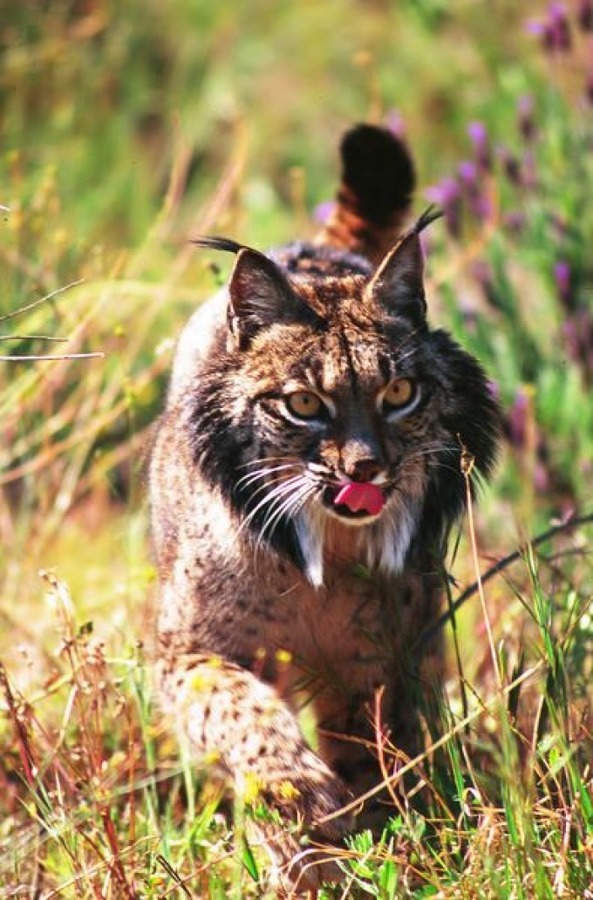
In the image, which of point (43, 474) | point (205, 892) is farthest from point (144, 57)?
point (205, 892)

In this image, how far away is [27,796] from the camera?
4.21 meters

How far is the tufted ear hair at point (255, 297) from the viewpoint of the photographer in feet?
12.3

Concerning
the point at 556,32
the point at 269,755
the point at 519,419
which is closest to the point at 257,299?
the point at 269,755

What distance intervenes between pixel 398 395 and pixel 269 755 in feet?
2.68

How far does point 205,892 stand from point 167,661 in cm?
61

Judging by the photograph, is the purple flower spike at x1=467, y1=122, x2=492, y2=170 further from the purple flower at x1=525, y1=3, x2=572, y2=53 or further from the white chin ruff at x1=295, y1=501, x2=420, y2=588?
the white chin ruff at x1=295, y1=501, x2=420, y2=588

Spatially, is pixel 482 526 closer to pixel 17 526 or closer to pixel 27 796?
pixel 17 526

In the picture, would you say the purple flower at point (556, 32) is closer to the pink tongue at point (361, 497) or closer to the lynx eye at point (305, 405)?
the lynx eye at point (305, 405)

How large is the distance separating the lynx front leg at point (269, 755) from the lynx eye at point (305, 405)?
572 mm

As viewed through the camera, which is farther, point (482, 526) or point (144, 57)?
point (144, 57)

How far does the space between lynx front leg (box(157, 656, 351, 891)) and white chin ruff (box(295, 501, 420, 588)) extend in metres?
0.30

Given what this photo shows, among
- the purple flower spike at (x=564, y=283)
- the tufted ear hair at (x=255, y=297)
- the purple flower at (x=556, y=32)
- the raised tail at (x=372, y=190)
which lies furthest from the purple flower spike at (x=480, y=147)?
the tufted ear hair at (x=255, y=297)

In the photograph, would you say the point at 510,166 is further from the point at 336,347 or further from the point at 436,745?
the point at 436,745

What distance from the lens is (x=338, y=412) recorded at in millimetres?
3600
